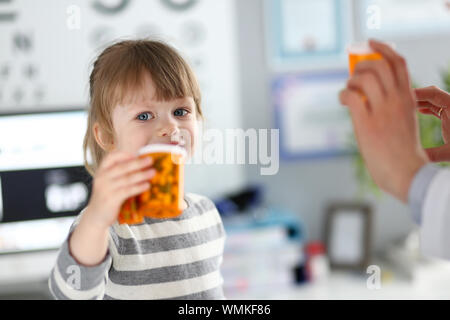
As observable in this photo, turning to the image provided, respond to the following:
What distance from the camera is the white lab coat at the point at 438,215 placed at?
0.47 meters

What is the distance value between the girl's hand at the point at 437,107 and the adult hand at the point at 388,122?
0.53ft

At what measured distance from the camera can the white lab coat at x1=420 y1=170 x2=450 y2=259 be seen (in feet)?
1.53

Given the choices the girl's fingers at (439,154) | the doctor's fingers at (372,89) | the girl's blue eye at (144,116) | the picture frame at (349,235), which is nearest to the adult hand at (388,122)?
the doctor's fingers at (372,89)

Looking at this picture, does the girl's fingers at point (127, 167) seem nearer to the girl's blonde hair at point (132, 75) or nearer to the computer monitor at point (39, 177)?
the girl's blonde hair at point (132, 75)

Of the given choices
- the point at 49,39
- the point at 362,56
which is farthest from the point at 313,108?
the point at 362,56

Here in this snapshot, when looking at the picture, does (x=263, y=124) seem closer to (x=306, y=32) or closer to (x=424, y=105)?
(x=306, y=32)

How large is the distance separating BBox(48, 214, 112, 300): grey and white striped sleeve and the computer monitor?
916 millimetres

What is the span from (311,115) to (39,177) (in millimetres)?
992

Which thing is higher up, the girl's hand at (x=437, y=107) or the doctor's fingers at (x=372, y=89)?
the doctor's fingers at (x=372, y=89)

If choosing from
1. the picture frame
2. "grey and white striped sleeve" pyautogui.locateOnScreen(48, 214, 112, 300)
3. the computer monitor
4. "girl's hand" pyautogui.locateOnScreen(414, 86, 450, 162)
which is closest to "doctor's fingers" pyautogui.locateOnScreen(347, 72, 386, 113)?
"girl's hand" pyautogui.locateOnScreen(414, 86, 450, 162)

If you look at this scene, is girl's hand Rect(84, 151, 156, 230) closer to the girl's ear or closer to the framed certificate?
the girl's ear

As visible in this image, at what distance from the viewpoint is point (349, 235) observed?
1937mm

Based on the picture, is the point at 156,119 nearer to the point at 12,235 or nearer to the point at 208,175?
the point at 12,235
